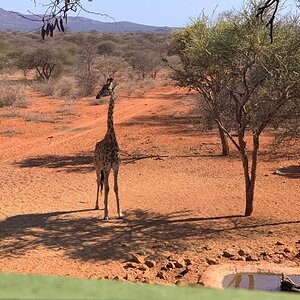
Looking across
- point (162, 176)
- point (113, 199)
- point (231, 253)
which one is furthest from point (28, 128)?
point (231, 253)

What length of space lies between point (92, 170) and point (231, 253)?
673 cm

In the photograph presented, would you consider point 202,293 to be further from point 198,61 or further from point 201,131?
point 201,131

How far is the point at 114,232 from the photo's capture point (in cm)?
893

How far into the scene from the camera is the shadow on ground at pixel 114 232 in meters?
8.12

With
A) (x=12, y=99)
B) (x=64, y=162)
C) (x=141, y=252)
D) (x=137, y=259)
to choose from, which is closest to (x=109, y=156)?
(x=141, y=252)

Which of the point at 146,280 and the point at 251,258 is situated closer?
the point at 146,280

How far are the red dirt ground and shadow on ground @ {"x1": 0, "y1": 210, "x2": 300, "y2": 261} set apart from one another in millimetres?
17

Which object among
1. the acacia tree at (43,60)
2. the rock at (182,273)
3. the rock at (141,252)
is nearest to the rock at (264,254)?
the rock at (182,273)

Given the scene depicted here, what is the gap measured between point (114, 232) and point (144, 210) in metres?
1.42

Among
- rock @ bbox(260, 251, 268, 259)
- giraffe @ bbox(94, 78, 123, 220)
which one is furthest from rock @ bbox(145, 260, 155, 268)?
giraffe @ bbox(94, 78, 123, 220)

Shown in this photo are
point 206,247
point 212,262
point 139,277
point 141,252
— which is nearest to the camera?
point 139,277

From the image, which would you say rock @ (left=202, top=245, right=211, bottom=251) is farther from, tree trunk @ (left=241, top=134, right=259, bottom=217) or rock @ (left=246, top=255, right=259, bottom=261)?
tree trunk @ (left=241, top=134, right=259, bottom=217)

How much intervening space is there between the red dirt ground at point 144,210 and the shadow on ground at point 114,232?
0.02 m

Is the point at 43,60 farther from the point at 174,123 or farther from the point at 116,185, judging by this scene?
the point at 116,185
